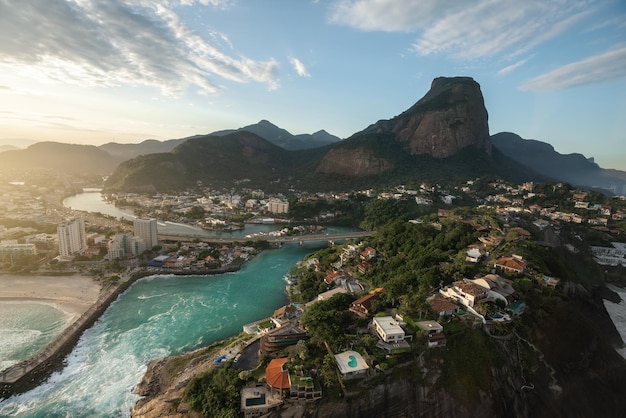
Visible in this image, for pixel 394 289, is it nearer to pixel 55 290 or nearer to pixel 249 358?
pixel 249 358

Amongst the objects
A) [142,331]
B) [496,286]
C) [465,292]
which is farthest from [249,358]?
[496,286]

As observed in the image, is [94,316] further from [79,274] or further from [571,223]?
[571,223]

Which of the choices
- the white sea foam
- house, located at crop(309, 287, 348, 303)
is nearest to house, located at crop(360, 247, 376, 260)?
house, located at crop(309, 287, 348, 303)

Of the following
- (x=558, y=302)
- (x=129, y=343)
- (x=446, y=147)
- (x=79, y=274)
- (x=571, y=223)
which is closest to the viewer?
(x=558, y=302)

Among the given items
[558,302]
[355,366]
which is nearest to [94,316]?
[355,366]

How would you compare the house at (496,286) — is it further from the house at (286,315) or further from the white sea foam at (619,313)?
the house at (286,315)

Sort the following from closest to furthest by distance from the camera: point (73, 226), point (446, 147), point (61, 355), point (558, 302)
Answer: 1. point (558, 302)
2. point (61, 355)
3. point (73, 226)
4. point (446, 147)

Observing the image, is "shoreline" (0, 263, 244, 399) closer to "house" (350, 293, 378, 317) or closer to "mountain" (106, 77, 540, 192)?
"house" (350, 293, 378, 317)
